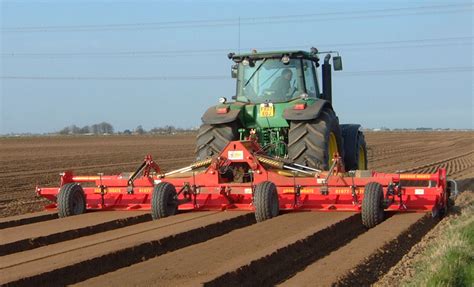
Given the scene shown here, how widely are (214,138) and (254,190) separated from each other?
1.65 meters

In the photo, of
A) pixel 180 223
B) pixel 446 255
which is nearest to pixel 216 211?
pixel 180 223

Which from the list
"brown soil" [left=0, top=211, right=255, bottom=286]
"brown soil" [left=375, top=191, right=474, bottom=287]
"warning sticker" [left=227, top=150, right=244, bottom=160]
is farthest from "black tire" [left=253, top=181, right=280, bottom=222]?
"brown soil" [left=375, top=191, right=474, bottom=287]

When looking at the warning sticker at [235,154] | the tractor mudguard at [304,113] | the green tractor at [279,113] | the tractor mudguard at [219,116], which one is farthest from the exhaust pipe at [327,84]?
the warning sticker at [235,154]

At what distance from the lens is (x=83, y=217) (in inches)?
345

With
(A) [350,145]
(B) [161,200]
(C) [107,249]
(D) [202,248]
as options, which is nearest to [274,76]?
(A) [350,145]

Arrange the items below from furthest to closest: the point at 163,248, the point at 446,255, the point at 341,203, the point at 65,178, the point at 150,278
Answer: the point at 65,178 → the point at 341,203 → the point at 163,248 → the point at 446,255 → the point at 150,278

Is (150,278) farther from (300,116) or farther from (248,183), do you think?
(300,116)

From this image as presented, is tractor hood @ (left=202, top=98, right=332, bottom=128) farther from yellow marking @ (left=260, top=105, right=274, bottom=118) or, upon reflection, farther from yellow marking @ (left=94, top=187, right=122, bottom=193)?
yellow marking @ (left=94, top=187, right=122, bottom=193)

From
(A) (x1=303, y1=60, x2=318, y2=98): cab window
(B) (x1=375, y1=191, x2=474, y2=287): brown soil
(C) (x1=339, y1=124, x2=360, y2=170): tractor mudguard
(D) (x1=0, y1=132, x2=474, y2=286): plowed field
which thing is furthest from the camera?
(C) (x1=339, y1=124, x2=360, y2=170): tractor mudguard

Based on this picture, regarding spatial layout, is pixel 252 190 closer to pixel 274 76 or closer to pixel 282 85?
pixel 282 85

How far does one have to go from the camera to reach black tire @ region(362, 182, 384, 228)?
7.94m

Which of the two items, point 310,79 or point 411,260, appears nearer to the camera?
point 411,260

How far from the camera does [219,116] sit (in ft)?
32.4

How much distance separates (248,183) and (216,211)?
58 centimetres
